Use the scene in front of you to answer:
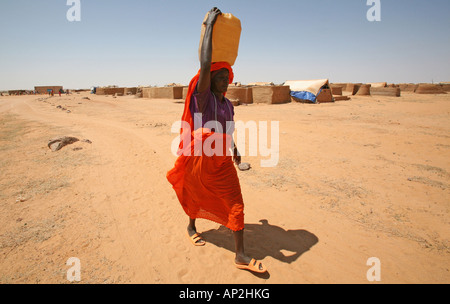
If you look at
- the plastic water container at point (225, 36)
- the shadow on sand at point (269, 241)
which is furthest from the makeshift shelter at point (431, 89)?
the plastic water container at point (225, 36)

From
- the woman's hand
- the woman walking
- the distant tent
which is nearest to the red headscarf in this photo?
the woman walking

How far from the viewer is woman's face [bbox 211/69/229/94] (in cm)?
204

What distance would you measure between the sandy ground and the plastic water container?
74.9 inches

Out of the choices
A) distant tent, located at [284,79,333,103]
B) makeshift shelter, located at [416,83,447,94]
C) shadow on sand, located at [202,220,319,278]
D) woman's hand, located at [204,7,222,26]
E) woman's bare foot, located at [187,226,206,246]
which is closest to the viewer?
woman's hand, located at [204,7,222,26]

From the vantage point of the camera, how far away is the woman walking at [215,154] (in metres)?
1.96

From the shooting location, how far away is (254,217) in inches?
120

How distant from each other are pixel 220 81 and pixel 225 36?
1.17 ft

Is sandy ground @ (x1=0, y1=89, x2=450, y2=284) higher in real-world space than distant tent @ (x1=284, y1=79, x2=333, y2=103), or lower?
lower

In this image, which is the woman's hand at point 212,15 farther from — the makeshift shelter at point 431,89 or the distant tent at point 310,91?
the makeshift shelter at point 431,89

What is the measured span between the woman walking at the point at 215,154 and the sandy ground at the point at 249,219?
532mm

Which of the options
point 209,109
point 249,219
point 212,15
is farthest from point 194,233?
point 212,15

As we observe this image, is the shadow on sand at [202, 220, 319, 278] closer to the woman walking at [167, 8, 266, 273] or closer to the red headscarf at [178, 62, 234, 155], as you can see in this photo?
the woman walking at [167, 8, 266, 273]
